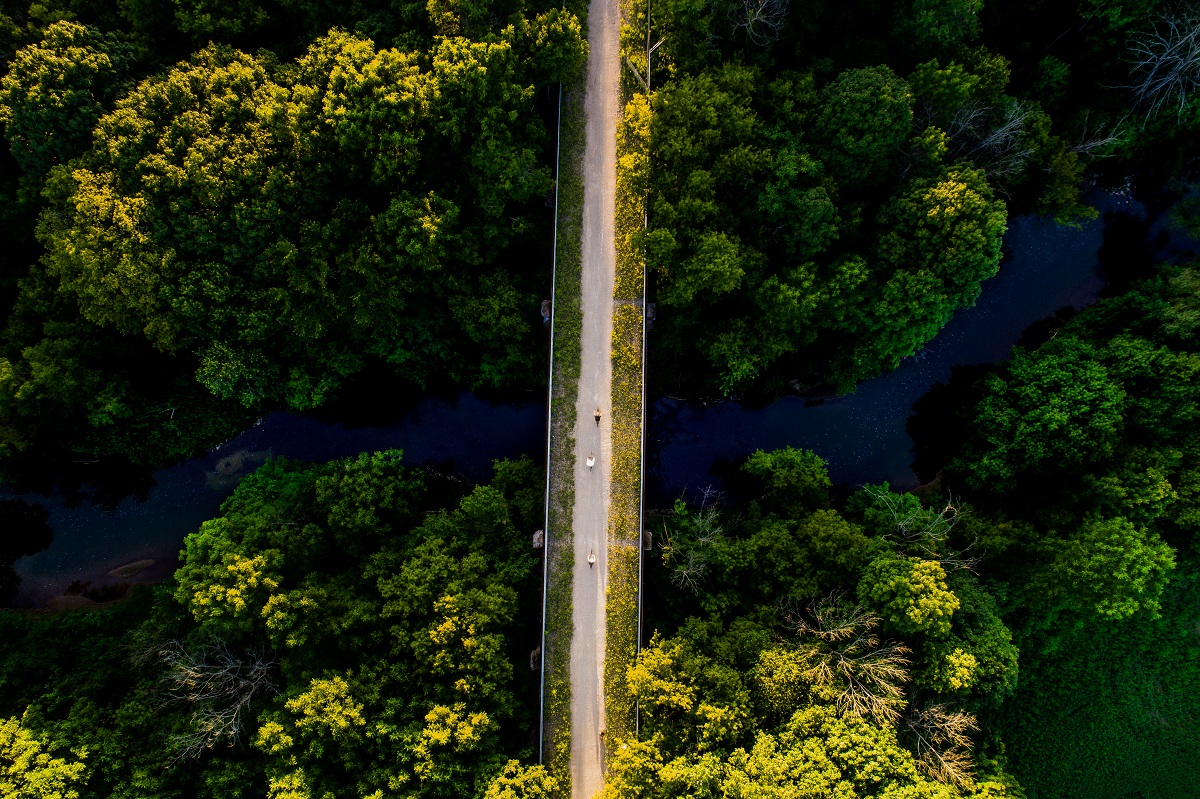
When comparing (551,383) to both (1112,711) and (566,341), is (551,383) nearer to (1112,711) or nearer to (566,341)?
(566,341)

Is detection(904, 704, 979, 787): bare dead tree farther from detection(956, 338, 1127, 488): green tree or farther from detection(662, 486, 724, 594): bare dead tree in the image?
detection(956, 338, 1127, 488): green tree

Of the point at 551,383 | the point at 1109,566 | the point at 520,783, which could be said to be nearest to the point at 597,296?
the point at 551,383

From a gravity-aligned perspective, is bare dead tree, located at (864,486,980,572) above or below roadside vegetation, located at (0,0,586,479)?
below

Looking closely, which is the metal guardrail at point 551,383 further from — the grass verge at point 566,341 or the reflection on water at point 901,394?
the reflection on water at point 901,394

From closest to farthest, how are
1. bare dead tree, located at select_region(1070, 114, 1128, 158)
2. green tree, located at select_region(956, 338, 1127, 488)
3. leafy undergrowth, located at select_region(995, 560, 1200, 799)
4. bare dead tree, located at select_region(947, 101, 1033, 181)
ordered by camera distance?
bare dead tree, located at select_region(947, 101, 1033, 181), green tree, located at select_region(956, 338, 1127, 488), bare dead tree, located at select_region(1070, 114, 1128, 158), leafy undergrowth, located at select_region(995, 560, 1200, 799)

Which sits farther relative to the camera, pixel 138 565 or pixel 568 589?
pixel 138 565

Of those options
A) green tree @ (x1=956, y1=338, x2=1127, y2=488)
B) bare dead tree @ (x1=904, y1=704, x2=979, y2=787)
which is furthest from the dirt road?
green tree @ (x1=956, y1=338, x2=1127, y2=488)

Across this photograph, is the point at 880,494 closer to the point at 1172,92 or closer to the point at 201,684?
the point at 1172,92

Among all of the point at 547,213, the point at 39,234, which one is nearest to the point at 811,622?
the point at 547,213
